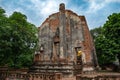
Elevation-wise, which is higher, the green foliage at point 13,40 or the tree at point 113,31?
the tree at point 113,31

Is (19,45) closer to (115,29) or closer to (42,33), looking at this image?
(42,33)

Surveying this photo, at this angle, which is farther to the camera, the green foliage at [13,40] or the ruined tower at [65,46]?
the ruined tower at [65,46]

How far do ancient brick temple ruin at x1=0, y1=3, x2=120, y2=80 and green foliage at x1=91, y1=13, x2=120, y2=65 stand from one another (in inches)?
154

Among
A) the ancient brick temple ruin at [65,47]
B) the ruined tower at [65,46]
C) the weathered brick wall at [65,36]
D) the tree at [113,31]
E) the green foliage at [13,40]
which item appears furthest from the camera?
the tree at [113,31]

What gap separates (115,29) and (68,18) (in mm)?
7879

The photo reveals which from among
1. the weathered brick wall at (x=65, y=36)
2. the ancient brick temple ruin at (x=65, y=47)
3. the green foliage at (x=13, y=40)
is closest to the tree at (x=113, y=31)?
the weathered brick wall at (x=65, y=36)

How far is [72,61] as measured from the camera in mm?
19609

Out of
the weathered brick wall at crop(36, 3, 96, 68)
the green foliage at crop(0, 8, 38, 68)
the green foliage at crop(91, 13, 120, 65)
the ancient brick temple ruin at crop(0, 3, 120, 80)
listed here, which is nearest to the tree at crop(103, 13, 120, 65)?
the green foliage at crop(91, 13, 120, 65)

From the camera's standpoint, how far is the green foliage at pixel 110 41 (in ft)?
79.1

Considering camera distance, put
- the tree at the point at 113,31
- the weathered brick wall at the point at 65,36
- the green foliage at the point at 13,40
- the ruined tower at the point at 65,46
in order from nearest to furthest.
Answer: the green foliage at the point at 13,40
the ruined tower at the point at 65,46
the weathered brick wall at the point at 65,36
the tree at the point at 113,31

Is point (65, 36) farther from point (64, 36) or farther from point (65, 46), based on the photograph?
point (65, 46)

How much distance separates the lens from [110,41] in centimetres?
2495

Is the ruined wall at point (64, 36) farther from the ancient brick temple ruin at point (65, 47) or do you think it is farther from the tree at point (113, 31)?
the tree at point (113, 31)

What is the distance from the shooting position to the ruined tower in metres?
19.3
